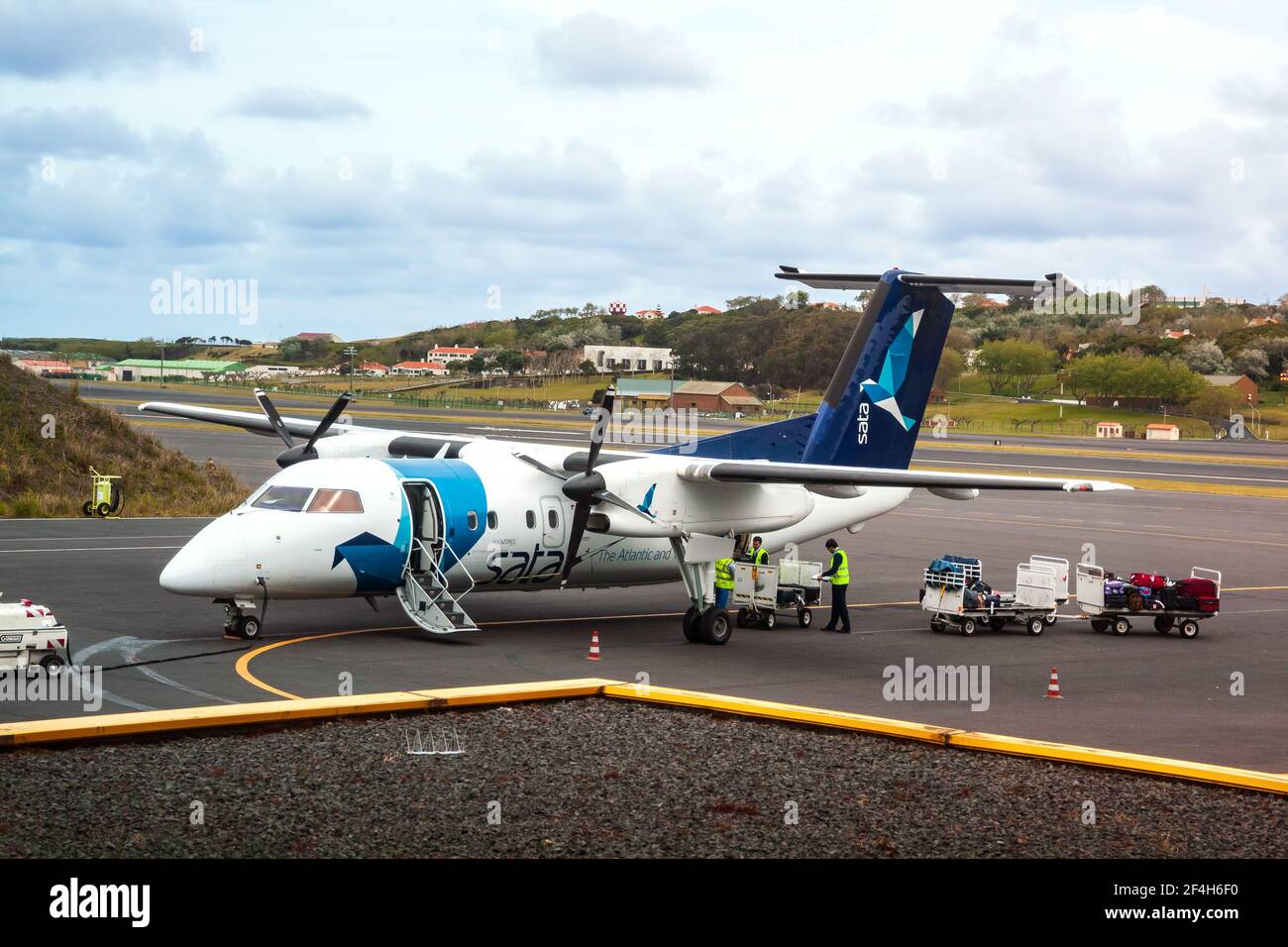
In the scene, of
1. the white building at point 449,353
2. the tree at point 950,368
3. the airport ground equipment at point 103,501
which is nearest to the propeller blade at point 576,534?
the airport ground equipment at point 103,501

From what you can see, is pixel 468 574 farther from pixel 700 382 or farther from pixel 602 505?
pixel 700 382

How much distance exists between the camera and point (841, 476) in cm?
2222

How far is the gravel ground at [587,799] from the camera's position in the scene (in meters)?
9.99

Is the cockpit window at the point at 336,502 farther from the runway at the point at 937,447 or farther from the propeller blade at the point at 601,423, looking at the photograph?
Answer: the runway at the point at 937,447

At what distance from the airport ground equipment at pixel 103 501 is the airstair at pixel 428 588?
72.6 ft

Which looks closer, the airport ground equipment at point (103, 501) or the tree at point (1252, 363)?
the airport ground equipment at point (103, 501)

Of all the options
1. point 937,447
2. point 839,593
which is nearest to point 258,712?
point 839,593

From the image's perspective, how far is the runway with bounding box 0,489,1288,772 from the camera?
16.8 m

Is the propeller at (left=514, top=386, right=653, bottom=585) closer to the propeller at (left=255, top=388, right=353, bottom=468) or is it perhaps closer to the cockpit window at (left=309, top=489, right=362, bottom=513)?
the cockpit window at (left=309, top=489, right=362, bottom=513)

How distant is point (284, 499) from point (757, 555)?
9.37 metres

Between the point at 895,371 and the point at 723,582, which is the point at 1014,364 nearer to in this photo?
the point at 895,371

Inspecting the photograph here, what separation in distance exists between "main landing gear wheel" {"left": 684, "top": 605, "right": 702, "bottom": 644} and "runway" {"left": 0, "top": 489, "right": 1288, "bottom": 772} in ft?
0.85

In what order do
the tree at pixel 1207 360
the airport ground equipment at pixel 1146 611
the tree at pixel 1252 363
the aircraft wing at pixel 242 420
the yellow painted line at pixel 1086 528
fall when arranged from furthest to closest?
the tree at pixel 1207 360, the tree at pixel 1252 363, the yellow painted line at pixel 1086 528, the aircraft wing at pixel 242 420, the airport ground equipment at pixel 1146 611
